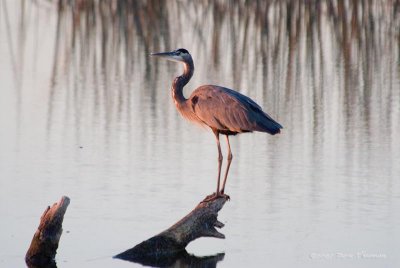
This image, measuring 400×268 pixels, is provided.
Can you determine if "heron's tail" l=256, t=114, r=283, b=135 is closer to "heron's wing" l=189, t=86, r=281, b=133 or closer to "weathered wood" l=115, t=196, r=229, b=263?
"heron's wing" l=189, t=86, r=281, b=133

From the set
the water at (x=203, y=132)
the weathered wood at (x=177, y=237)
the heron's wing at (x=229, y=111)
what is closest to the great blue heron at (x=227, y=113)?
the heron's wing at (x=229, y=111)

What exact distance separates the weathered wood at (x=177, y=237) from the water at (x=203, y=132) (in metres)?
0.22

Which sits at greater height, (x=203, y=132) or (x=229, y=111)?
(x=229, y=111)

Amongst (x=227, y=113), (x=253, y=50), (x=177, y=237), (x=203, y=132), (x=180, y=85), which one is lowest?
(x=177, y=237)

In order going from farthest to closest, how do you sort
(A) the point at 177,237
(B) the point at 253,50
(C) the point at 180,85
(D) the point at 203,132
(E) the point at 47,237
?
(B) the point at 253,50 < (D) the point at 203,132 < (C) the point at 180,85 < (A) the point at 177,237 < (E) the point at 47,237

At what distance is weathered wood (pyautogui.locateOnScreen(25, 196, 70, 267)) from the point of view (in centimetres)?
853

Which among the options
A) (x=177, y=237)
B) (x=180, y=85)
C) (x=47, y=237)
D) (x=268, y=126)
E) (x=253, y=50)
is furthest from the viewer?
(x=253, y=50)

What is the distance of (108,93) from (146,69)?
194 centimetres

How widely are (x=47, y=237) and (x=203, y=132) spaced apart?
5452 millimetres

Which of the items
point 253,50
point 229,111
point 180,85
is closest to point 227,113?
point 229,111

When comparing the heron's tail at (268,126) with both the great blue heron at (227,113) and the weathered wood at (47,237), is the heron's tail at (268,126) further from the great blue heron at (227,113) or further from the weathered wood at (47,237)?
the weathered wood at (47,237)

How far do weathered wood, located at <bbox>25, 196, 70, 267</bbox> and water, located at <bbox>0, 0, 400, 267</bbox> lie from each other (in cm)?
15

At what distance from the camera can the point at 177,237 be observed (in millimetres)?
9047

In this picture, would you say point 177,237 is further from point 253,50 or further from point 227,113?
point 253,50
